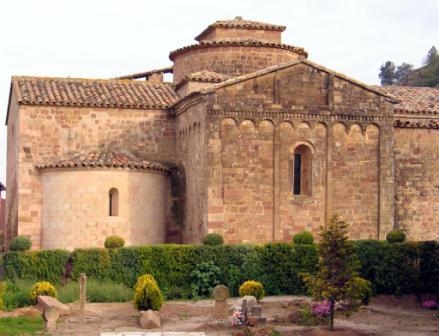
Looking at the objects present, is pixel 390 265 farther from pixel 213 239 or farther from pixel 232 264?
pixel 213 239

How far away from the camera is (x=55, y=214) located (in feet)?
109

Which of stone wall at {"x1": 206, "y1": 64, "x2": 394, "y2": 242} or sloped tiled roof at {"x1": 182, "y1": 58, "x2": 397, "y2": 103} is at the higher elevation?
sloped tiled roof at {"x1": 182, "y1": 58, "x2": 397, "y2": 103}

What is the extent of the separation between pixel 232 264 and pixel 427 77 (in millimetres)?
47649

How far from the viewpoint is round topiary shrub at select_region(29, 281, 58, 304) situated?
1040 inches

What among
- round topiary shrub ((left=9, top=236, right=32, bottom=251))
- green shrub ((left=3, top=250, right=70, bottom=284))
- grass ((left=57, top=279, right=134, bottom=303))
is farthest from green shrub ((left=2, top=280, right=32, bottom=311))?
round topiary shrub ((left=9, top=236, right=32, bottom=251))

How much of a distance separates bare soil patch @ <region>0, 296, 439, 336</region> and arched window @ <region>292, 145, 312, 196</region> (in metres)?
5.09

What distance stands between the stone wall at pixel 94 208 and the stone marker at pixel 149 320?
8515 millimetres

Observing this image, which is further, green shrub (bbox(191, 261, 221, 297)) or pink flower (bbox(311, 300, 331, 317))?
green shrub (bbox(191, 261, 221, 297))

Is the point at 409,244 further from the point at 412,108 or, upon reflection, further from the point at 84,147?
the point at 84,147

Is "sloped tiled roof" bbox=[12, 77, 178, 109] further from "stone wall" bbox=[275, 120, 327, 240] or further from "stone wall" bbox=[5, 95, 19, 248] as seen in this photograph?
"stone wall" bbox=[275, 120, 327, 240]

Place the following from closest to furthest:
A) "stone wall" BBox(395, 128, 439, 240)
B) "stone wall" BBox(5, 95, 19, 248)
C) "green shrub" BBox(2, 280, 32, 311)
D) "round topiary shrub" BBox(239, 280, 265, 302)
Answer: "green shrub" BBox(2, 280, 32, 311) < "round topiary shrub" BBox(239, 280, 265, 302) < "stone wall" BBox(395, 128, 439, 240) < "stone wall" BBox(5, 95, 19, 248)

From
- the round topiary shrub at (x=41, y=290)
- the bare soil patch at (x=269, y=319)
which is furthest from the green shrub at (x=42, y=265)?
the bare soil patch at (x=269, y=319)

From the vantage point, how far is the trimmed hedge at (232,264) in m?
29.0

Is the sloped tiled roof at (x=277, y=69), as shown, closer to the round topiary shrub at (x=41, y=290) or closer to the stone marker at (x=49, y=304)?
the round topiary shrub at (x=41, y=290)
